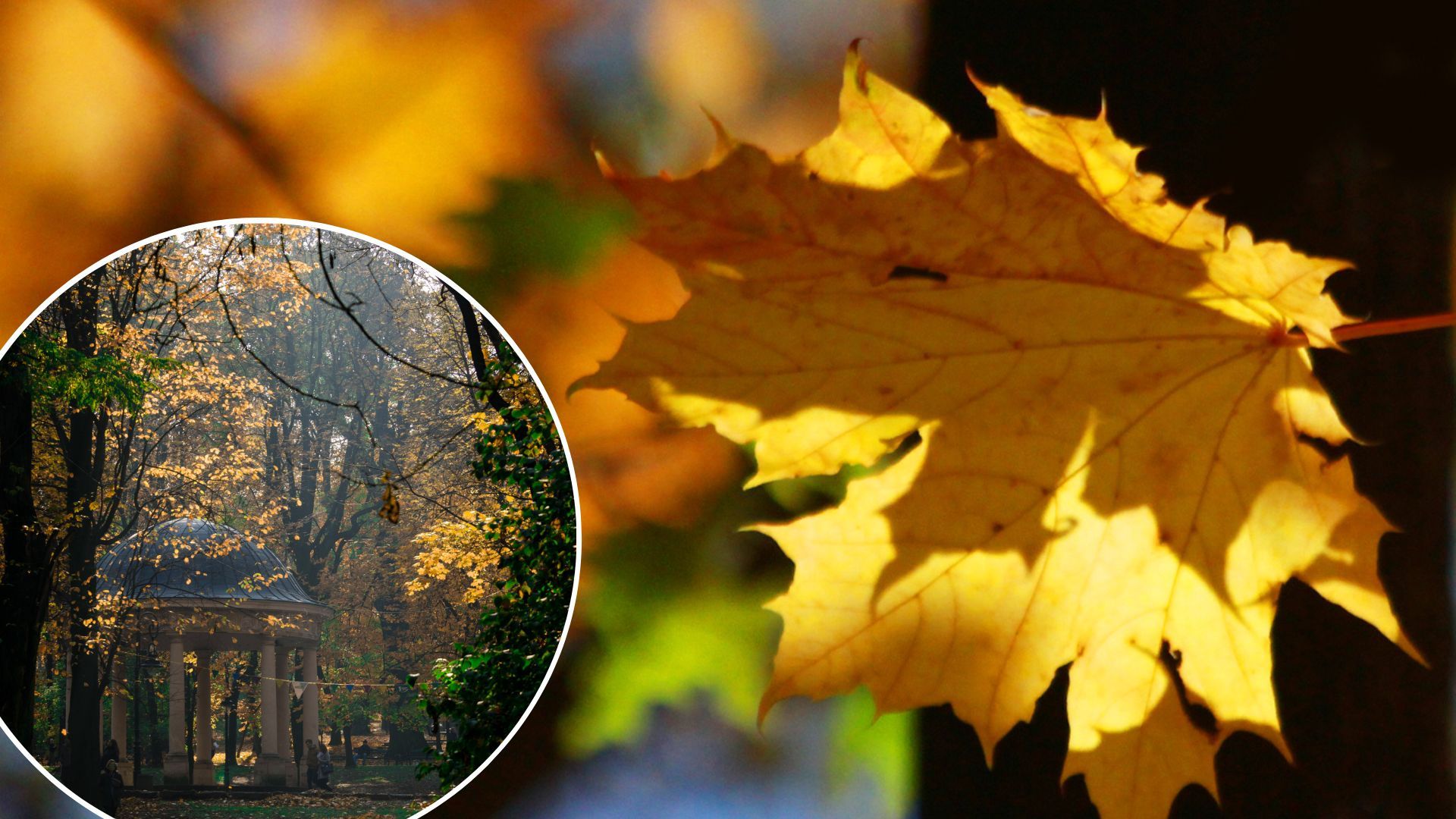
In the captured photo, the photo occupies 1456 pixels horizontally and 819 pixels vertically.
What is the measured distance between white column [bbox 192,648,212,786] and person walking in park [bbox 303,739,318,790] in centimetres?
5

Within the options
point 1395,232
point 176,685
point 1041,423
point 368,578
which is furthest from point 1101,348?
point 176,685

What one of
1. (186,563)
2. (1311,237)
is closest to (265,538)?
(186,563)

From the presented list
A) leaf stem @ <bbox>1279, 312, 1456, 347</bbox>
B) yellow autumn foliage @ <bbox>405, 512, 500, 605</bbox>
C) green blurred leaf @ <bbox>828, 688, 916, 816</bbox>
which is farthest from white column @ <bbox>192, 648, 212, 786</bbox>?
leaf stem @ <bbox>1279, 312, 1456, 347</bbox>

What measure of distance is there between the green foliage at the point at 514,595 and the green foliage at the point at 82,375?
20cm

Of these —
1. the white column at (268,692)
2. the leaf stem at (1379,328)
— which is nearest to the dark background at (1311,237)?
the white column at (268,692)

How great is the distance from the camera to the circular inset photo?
576 mm

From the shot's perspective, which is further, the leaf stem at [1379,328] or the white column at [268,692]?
the white column at [268,692]

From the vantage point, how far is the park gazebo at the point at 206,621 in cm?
57

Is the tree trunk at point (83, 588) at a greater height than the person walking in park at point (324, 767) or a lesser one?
greater

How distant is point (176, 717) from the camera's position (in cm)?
57

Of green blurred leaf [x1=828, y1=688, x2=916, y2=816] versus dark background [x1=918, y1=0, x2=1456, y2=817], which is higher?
dark background [x1=918, y1=0, x2=1456, y2=817]

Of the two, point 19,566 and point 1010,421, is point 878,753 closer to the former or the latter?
point 1010,421

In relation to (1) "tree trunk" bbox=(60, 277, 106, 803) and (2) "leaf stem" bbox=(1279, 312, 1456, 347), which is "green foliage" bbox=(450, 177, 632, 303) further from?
(2) "leaf stem" bbox=(1279, 312, 1456, 347)

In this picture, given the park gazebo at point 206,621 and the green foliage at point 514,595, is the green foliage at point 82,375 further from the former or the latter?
the green foliage at point 514,595
